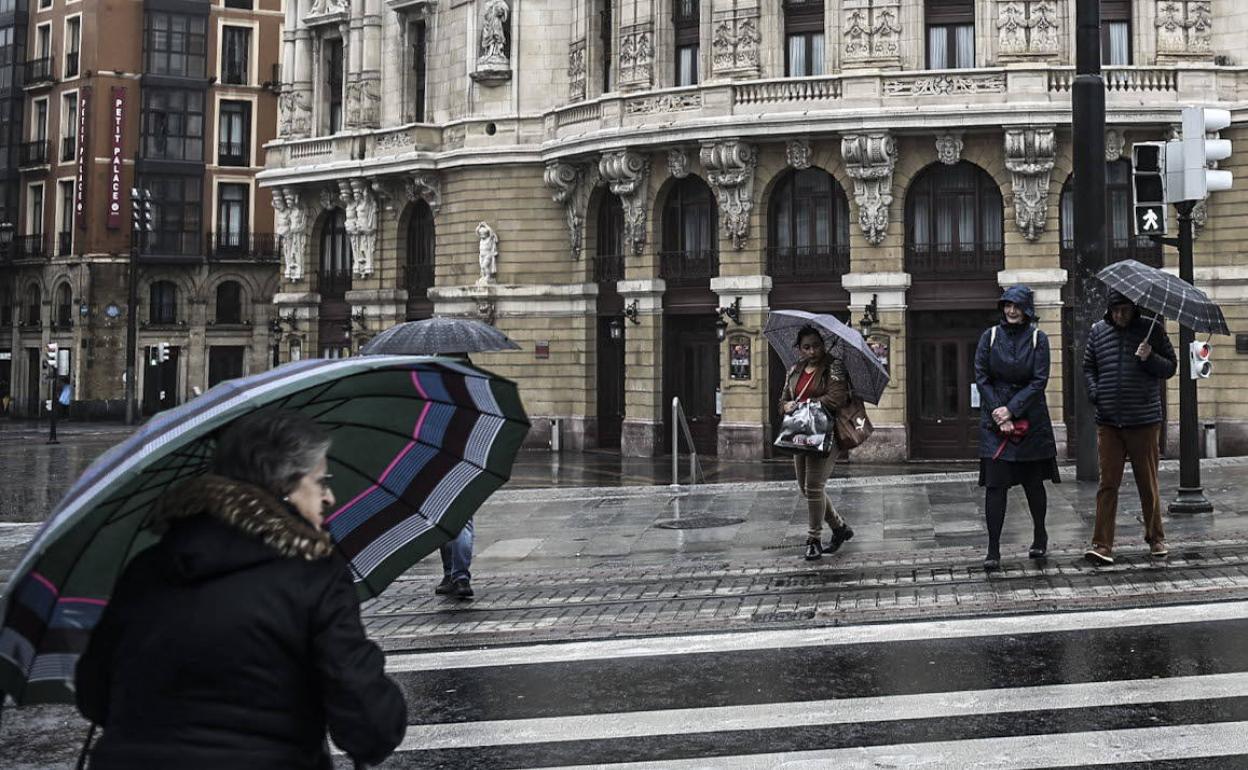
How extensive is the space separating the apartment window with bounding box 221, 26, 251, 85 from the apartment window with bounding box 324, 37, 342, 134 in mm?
22296

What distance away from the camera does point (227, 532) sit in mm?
3221

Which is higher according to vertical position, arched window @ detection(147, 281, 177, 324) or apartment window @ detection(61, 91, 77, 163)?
apartment window @ detection(61, 91, 77, 163)

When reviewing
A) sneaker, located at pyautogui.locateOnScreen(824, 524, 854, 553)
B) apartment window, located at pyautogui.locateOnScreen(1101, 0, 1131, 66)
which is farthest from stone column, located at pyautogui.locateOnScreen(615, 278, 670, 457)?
sneaker, located at pyautogui.locateOnScreen(824, 524, 854, 553)

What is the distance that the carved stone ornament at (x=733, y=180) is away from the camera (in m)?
27.9

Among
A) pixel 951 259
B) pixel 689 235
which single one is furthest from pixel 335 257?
pixel 951 259

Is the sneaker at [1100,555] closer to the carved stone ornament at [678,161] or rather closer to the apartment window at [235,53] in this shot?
the carved stone ornament at [678,161]

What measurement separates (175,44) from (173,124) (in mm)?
3382

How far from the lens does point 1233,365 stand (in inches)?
1044

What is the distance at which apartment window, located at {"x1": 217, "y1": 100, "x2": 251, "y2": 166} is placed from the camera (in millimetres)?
57562

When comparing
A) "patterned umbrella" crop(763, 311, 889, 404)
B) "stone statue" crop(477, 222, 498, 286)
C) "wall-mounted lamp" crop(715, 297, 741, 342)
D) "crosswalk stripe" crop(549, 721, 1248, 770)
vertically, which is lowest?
"crosswalk stripe" crop(549, 721, 1248, 770)

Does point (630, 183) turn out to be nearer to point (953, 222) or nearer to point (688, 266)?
point (688, 266)

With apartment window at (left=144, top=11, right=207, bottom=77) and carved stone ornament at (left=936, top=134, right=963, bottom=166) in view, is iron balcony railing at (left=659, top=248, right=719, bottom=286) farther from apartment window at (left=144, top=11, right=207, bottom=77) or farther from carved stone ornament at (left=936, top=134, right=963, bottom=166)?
apartment window at (left=144, top=11, right=207, bottom=77)

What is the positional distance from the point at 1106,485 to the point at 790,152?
18.4 meters

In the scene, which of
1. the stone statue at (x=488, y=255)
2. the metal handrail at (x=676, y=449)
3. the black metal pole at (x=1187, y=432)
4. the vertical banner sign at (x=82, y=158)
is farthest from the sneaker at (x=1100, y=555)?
the vertical banner sign at (x=82, y=158)
